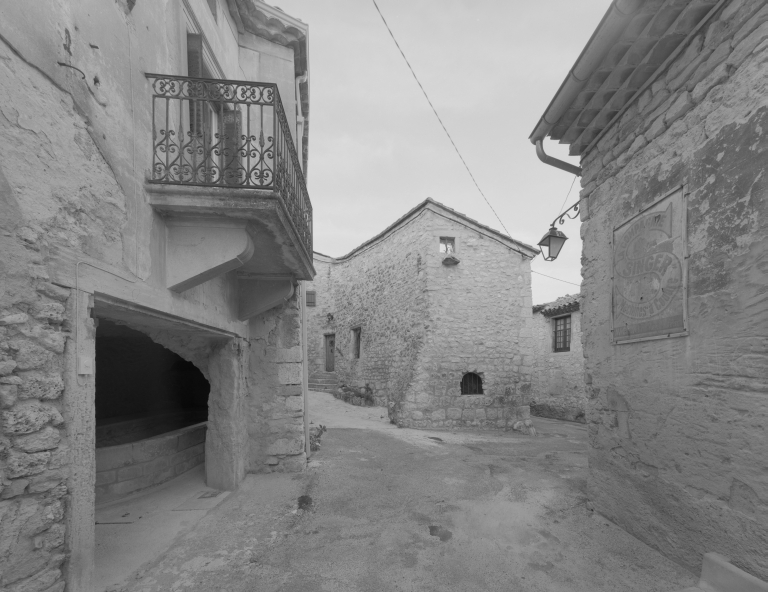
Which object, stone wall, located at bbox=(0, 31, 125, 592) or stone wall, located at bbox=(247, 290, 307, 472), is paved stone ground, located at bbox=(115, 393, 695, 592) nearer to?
stone wall, located at bbox=(247, 290, 307, 472)

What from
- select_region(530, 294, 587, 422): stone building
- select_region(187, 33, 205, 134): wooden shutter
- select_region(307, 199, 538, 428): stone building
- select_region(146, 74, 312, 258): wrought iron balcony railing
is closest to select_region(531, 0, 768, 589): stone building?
select_region(146, 74, 312, 258): wrought iron balcony railing

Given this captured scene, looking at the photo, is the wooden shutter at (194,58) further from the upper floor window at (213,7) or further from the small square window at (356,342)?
the small square window at (356,342)

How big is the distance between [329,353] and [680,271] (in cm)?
1721

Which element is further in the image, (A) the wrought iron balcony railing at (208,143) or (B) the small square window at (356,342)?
(B) the small square window at (356,342)

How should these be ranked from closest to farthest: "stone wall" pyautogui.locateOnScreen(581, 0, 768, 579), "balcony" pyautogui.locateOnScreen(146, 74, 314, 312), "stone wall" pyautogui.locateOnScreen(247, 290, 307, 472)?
1. "stone wall" pyautogui.locateOnScreen(581, 0, 768, 579)
2. "balcony" pyautogui.locateOnScreen(146, 74, 314, 312)
3. "stone wall" pyautogui.locateOnScreen(247, 290, 307, 472)

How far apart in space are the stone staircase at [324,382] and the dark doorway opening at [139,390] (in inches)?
305

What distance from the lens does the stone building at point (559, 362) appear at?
14.0 m

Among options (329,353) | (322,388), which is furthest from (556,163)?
(329,353)

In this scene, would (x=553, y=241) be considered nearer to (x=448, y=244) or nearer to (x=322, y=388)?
(x=448, y=244)

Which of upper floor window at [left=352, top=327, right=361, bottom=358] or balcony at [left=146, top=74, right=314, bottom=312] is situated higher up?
balcony at [left=146, top=74, right=314, bottom=312]

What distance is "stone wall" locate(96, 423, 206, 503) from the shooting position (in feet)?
15.0

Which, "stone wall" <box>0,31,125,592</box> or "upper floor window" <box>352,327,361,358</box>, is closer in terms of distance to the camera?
"stone wall" <box>0,31,125,592</box>

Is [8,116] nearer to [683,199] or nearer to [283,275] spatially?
[283,275]

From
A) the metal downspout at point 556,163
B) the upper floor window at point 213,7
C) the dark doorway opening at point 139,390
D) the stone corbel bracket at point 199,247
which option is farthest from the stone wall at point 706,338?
the dark doorway opening at point 139,390
